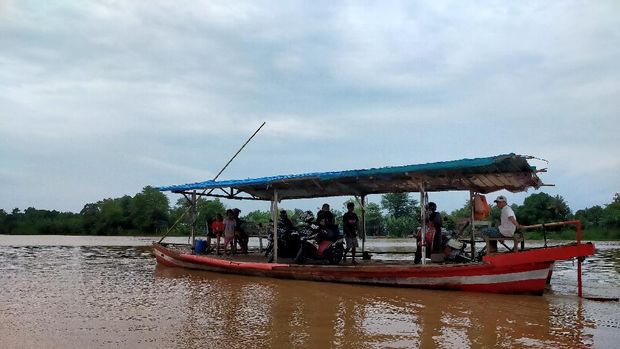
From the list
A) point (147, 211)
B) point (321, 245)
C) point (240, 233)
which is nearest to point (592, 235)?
point (240, 233)

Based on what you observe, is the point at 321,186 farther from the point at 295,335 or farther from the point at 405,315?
the point at 295,335

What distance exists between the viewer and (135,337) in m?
5.64

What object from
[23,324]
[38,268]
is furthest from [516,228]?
[38,268]

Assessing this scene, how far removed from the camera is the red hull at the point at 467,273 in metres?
8.17

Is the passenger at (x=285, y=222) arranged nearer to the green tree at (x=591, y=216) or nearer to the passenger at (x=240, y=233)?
the passenger at (x=240, y=233)

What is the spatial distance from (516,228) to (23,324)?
761 cm

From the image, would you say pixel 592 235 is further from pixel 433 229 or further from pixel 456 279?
pixel 456 279

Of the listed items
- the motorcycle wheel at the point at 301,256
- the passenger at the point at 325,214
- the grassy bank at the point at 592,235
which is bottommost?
the grassy bank at the point at 592,235

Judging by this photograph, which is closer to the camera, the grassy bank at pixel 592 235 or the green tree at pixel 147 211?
the grassy bank at pixel 592 235

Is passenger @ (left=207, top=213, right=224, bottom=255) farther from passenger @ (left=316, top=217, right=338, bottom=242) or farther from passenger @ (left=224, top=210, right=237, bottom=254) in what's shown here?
passenger @ (left=316, top=217, right=338, bottom=242)

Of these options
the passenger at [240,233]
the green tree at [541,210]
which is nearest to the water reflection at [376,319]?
the passenger at [240,233]

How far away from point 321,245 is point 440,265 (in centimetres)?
289

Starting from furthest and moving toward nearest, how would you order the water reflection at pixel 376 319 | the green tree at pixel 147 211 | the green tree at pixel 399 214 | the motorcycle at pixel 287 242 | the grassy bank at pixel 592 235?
the green tree at pixel 147 211 < the green tree at pixel 399 214 < the grassy bank at pixel 592 235 < the motorcycle at pixel 287 242 < the water reflection at pixel 376 319

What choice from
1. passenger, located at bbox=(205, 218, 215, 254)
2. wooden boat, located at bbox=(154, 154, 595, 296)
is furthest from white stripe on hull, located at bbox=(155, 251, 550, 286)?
passenger, located at bbox=(205, 218, 215, 254)
